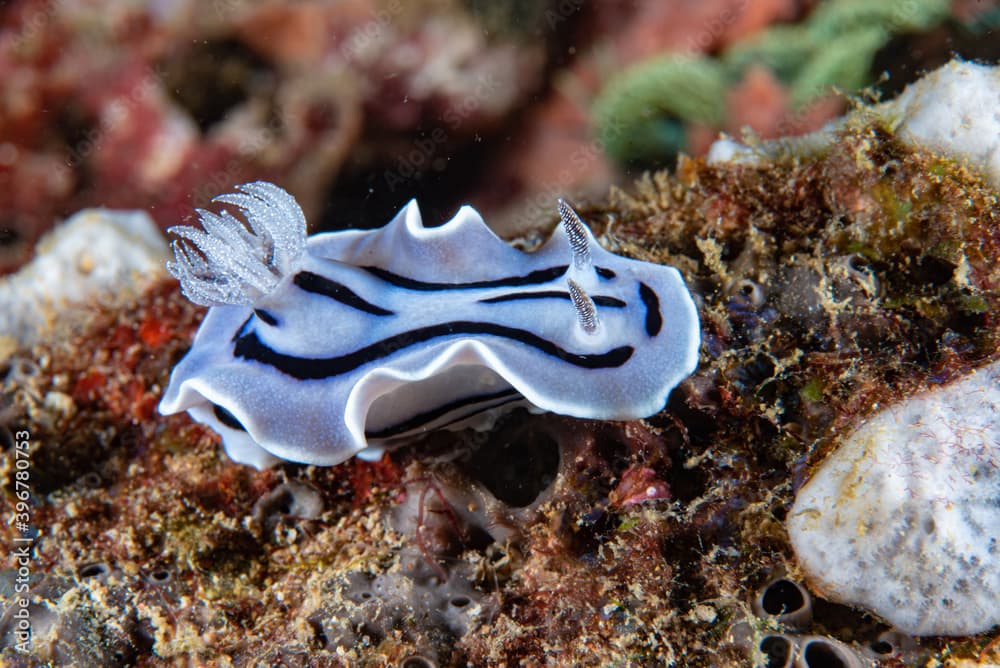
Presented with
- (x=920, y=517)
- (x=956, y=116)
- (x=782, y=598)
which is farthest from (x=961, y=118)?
(x=782, y=598)

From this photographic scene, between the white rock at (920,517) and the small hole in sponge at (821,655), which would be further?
the small hole in sponge at (821,655)

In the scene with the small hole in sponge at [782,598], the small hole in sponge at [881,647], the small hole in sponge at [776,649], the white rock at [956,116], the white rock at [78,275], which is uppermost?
the white rock at [956,116]

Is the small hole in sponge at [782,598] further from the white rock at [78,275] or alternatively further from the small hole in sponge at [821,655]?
the white rock at [78,275]

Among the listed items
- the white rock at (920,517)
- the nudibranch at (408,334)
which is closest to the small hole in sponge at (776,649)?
the white rock at (920,517)

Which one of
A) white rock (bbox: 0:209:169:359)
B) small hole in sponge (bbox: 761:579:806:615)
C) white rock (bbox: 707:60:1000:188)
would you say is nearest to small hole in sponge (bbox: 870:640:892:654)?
small hole in sponge (bbox: 761:579:806:615)

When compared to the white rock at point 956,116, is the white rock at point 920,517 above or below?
below

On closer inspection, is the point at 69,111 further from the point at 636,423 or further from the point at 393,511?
the point at 636,423

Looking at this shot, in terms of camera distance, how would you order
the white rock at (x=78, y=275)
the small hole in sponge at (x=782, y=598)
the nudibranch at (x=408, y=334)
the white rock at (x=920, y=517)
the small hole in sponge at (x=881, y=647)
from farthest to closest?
the white rock at (x=78, y=275) → the nudibranch at (x=408, y=334) → the small hole in sponge at (x=782, y=598) → the small hole in sponge at (x=881, y=647) → the white rock at (x=920, y=517)
